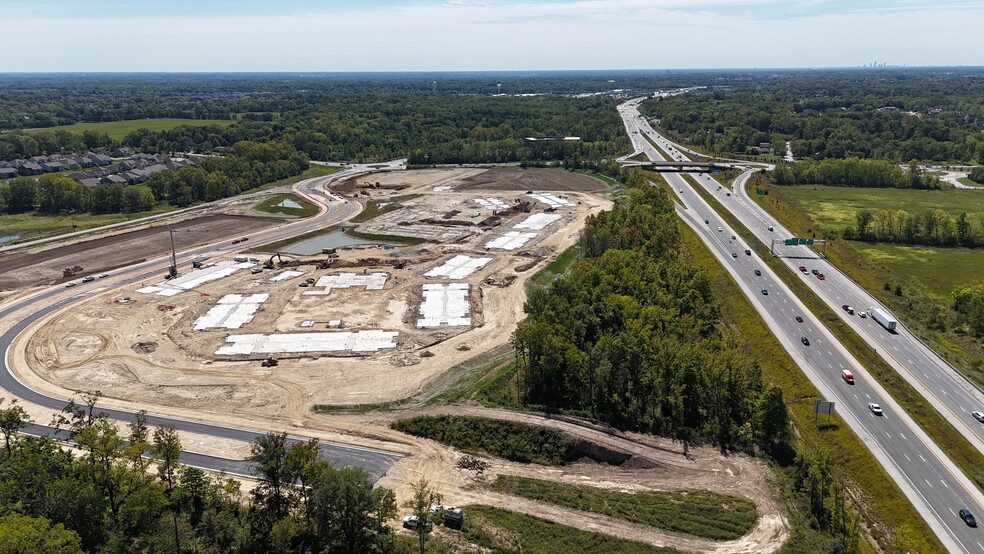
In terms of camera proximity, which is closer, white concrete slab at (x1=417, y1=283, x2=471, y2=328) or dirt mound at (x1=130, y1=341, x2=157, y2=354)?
dirt mound at (x1=130, y1=341, x2=157, y2=354)

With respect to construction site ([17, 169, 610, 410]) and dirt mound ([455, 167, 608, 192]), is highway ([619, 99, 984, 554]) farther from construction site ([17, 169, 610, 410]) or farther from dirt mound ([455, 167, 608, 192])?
dirt mound ([455, 167, 608, 192])

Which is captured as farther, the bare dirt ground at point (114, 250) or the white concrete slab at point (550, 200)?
the white concrete slab at point (550, 200)

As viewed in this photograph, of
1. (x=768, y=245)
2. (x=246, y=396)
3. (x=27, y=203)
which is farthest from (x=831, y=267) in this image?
(x=27, y=203)

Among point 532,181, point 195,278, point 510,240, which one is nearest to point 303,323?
point 195,278

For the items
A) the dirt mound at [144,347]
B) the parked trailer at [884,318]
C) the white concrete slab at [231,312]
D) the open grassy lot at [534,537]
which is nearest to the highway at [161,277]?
the open grassy lot at [534,537]

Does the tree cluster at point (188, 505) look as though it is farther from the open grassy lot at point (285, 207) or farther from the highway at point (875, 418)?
the open grassy lot at point (285, 207)

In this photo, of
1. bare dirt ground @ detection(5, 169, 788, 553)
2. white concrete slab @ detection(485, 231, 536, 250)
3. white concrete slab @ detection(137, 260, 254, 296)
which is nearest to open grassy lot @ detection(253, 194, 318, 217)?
white concrete slab @ detection(137, 260, 254, 296)

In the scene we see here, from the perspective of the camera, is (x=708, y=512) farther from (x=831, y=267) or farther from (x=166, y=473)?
(x=831, y=267)
